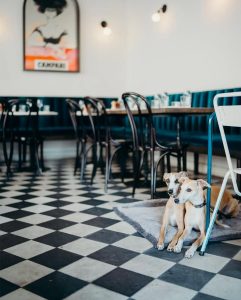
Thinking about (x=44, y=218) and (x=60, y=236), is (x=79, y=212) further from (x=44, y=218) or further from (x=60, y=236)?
(x=60, y=236)

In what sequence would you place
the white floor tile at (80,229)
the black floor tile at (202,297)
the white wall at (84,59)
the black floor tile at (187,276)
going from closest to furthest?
1. the black floor tile at (202,297)
2. the black floor tile at (187,276)
3. the white floor tile at (80,229)
4. the white wall at (84,59)

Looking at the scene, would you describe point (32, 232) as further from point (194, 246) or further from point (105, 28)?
point (105, 28)

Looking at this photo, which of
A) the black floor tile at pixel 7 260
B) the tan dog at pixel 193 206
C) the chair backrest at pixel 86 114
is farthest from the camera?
the chair backrest at pixel 86 114

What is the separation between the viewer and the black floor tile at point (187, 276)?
1.78m

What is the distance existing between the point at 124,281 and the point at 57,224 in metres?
1.10

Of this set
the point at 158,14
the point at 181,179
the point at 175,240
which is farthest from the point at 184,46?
the point at 175,240

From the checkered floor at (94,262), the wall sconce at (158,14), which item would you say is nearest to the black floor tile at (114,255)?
the checkered floor at (94,262)

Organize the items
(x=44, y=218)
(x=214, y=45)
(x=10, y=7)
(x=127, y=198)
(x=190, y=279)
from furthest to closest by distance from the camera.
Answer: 1. (x=10, y=7)
2. (x=214, y=45)
3. (x=127, y=198)
4. (x=44, y=218)
5. (x=190, y=279)

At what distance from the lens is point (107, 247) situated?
230 cm

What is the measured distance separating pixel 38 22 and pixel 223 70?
3472 millimetres

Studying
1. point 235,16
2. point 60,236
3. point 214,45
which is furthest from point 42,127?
point 60,236

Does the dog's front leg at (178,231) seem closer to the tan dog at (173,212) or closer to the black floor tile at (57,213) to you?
the tan dog at (173,212)

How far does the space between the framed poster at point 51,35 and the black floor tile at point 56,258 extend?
519 cm

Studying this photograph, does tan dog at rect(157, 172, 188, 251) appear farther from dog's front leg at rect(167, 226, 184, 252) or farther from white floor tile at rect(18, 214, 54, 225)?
white floor tile at rect(18, 214, 54, 225)
